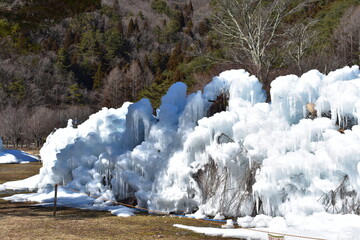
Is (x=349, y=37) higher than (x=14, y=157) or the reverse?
higher

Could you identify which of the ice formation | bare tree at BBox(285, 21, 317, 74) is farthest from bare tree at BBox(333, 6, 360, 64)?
the ice formation

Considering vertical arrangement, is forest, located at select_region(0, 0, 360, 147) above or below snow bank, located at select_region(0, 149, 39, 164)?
above

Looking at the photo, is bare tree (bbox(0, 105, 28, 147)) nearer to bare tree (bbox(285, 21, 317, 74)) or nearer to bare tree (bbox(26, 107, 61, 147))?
bare tree (bbox(26, 107, 61, 147))

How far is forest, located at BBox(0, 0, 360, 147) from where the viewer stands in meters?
17.1

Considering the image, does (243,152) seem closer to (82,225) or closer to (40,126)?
(82,225)

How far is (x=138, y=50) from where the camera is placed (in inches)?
3433

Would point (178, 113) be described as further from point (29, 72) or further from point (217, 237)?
point (29, 72)

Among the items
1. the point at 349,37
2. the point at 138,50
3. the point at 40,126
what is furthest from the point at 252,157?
the point at 138,50

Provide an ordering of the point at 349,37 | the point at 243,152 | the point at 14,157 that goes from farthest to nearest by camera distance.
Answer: the point at 349,37, the point at 14,157, the point at 243,152

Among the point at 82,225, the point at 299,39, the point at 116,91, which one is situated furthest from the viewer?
the point at 116,91

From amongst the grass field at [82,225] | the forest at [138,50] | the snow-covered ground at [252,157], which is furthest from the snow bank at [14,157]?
the grass field at [82,225]

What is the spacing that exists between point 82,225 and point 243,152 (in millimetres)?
3908

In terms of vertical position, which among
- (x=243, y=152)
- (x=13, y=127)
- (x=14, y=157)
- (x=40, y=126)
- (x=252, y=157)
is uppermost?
(x=40, y=126)

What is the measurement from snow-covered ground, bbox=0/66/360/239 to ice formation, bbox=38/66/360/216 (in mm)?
21
